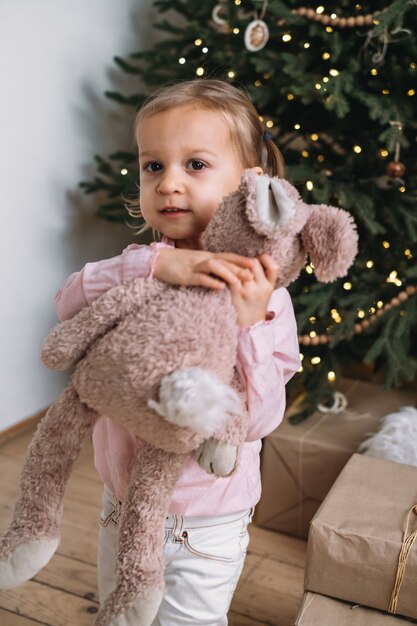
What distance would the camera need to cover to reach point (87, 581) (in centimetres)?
148

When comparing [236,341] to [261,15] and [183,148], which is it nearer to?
[183,148]

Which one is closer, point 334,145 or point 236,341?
point 236,341

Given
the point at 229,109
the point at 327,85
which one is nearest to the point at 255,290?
the point at 229,109

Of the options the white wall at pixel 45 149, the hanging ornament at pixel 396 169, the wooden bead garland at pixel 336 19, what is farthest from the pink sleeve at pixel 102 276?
the white wall at pixel 45 149

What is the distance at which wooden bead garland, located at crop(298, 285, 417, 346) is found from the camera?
1692mm

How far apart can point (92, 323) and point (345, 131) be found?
126 cm

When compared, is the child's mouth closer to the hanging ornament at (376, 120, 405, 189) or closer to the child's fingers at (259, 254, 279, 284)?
the child's fingers at (259, 254, 279, 284)

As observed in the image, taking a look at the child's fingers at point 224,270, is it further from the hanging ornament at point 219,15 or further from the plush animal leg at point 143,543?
the hanging ornament at point 219,15

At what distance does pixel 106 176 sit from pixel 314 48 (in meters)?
0.89

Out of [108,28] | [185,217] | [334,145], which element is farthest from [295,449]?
[108,28]

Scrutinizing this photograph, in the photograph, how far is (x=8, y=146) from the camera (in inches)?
76.5

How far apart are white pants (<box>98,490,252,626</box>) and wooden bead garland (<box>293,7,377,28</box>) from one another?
1.26 m

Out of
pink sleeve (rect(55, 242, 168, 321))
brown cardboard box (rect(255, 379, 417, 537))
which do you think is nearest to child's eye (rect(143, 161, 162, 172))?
pink sleeve (rect(55, 242, 168, 321))

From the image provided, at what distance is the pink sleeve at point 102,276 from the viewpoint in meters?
0.77
